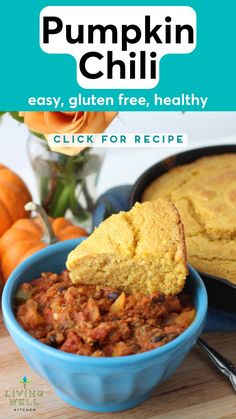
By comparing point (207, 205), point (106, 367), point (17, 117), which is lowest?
point (106, 367)

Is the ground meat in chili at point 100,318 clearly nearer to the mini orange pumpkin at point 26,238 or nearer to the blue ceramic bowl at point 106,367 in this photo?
the blue ceramic bowl at point 106,367

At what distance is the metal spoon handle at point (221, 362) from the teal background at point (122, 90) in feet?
1.89

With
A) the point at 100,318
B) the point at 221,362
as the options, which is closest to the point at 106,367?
the point at 100,318

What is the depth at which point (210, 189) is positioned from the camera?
2.07 meters

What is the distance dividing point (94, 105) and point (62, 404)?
27.8 inches

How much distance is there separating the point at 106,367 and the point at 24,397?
0.33 metres

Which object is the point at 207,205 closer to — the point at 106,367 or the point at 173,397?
the point at 173,397

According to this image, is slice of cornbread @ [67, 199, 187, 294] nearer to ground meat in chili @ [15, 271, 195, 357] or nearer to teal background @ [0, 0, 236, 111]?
ground meat in chili @ [15, 271, 195, 357]

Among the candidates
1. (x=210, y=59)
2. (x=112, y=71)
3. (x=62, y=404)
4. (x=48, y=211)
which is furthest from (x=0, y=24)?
(x=62, y=404)

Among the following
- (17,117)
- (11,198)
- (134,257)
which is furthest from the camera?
(11,198)

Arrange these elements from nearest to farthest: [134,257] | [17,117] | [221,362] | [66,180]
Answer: [134,257] < [221,362] < [17,117] < [66,180]

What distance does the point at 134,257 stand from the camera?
1578 millimetres

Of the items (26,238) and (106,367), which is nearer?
(106,367)

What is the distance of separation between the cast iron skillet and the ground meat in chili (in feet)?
0.38
